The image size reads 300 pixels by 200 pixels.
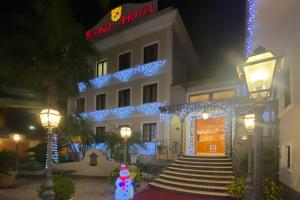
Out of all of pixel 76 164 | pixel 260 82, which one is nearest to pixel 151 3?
pixel 76 164

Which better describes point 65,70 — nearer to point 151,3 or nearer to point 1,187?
point 1,187

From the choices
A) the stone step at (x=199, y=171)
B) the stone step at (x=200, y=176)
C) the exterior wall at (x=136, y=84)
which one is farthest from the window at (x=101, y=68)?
the stone step at (x=200, y=176)

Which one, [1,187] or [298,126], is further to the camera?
[1,187]

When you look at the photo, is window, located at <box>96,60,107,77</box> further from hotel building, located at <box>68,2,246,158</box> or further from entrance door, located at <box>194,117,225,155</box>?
entrance door, located at <box>194,117,225,155</box>

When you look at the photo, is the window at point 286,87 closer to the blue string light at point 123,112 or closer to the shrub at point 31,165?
the blue string light at point 123,112

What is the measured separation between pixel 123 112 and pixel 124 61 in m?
3.80

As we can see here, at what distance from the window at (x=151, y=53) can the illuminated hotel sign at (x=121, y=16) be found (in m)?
2.36

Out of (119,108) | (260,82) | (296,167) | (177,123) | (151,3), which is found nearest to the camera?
(260,82)

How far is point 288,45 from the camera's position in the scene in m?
9.22

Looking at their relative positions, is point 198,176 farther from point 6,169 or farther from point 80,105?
point 80,105

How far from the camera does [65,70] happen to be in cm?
1795

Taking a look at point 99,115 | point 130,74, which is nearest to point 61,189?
point 130,74

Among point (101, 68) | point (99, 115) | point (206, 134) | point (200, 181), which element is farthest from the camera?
point (101, 68)

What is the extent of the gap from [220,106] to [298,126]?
9002mm
